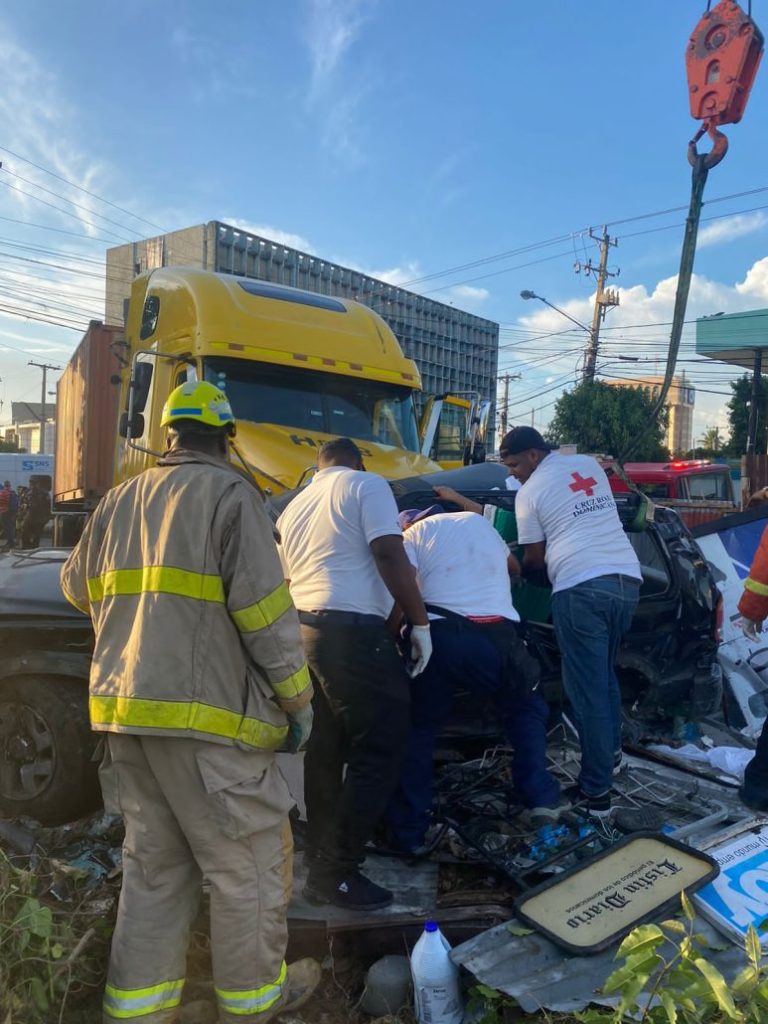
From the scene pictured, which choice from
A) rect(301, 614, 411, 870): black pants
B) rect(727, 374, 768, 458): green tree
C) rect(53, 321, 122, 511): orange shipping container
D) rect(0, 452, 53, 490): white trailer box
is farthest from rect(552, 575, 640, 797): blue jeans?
rect(727, 374, 768, 458): green tree

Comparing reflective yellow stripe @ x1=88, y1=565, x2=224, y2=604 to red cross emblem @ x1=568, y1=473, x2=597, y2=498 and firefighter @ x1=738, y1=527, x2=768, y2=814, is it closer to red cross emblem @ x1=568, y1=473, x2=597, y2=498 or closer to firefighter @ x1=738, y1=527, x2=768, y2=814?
red cross emblem @ x1=568, y1=473, x2=597, y2=498

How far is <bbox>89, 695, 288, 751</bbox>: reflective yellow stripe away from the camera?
2332 millimetres

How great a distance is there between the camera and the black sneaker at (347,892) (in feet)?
10.1

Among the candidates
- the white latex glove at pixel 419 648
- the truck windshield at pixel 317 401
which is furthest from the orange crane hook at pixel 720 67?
the white latex glove at pixel 419 648

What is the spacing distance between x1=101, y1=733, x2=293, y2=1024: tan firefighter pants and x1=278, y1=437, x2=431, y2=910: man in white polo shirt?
0.64 m

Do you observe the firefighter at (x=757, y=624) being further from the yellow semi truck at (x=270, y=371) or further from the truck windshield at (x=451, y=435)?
the truck windshield at (x=451, y=435)

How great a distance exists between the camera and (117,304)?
21000 mm

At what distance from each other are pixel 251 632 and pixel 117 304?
2035 cm

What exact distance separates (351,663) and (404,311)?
17.6m

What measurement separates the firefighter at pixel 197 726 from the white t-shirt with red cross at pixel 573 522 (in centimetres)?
194

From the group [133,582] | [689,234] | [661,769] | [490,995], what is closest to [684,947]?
[490,995]

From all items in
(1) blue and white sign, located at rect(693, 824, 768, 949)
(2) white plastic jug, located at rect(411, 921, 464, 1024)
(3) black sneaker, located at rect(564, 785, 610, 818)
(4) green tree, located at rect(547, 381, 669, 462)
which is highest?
(4) green tree, located at rect(547, 381, 669, 462)

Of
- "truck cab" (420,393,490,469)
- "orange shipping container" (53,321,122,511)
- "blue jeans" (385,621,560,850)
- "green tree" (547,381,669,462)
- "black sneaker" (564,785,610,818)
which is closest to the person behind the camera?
"blue jeans" (385,621,560,850)

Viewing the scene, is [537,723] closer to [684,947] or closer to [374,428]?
[684,947]
